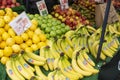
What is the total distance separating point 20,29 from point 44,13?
44.8 inches

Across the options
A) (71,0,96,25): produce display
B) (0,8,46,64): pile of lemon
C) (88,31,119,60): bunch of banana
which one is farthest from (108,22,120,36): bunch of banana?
(0,8,46,64): pile of lemon

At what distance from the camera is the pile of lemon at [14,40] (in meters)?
3.05

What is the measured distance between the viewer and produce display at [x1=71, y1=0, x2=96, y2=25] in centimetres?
504

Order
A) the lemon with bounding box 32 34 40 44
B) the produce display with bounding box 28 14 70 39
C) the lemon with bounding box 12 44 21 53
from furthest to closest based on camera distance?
the produce display with bounding box 28 14 70 39, the lemon with bounding box 32 34 40 44, the lemon with bounding box 12 44 21 53

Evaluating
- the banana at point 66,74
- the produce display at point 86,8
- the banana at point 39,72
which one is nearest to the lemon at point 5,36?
the banana at point 39,72

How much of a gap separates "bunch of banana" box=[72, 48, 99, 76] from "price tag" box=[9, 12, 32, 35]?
2.33 feet

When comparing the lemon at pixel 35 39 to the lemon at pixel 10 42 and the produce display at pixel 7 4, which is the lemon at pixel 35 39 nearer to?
the lemon at pixel 10 42

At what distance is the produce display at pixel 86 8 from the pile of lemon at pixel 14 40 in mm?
1789

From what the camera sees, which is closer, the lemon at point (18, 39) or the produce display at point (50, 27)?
the lemon at point (18, 39)

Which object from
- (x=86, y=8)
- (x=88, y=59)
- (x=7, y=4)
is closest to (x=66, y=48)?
(x=88, y=59)

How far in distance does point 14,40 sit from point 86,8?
2.34 metres

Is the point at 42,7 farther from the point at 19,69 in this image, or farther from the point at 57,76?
the point at 57,76

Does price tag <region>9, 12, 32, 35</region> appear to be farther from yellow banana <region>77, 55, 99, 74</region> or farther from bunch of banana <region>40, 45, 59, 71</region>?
yellow banana <region>77, 55, 99, 74</region>

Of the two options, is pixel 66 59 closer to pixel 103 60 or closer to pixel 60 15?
pixel 103 60
